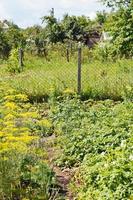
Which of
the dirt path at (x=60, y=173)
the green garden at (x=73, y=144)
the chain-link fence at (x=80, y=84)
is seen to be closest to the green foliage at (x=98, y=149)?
the green garden at (x=73, y=144)

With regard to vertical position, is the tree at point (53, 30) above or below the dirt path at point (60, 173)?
above

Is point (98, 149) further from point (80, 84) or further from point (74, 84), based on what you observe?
point (74, 84)

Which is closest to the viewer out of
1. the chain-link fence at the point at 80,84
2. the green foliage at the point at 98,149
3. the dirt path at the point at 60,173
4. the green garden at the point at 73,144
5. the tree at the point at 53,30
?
the green foliage at the point at 98,149

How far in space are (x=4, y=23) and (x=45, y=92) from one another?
86.2 feet

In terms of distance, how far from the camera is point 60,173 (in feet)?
18.7

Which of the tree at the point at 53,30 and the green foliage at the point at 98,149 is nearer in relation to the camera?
the green foliage at the point at 98,149

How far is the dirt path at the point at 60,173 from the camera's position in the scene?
5.04 metres

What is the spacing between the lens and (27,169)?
5.13 metres

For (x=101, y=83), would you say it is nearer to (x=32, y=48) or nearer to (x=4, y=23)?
(x=32, y=48)

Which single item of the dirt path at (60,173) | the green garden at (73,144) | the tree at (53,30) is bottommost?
the dirt path at (60,173)

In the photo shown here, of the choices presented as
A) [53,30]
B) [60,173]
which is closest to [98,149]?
[60,173]

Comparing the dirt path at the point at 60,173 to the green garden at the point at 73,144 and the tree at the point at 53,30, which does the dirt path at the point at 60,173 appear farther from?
the tree at the point at 53,30

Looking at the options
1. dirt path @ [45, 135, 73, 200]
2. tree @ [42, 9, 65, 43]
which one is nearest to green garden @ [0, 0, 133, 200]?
dirt path @ [45, 135, 73, 200]

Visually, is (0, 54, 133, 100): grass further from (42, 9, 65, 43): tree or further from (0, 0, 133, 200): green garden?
(42, 9, 65, 43): tree
